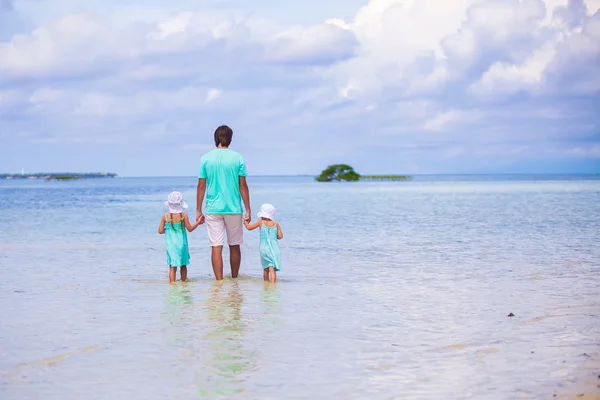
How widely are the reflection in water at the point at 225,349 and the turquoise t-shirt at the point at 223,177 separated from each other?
1.22 metres

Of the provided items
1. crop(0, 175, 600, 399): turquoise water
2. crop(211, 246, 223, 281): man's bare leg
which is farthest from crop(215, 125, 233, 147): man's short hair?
crop(0, 175, 600, 399): turquoise water

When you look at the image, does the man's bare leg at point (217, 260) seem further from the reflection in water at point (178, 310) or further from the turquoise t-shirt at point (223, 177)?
the turquoise t-shirt at point (223, 177)

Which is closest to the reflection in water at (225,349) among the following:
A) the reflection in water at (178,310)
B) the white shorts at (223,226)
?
the reflection in water at (178,310)

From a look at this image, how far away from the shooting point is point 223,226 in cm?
1022

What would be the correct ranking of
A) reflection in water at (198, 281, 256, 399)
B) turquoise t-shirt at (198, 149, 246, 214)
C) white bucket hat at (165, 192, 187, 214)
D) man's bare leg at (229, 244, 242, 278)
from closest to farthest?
reflection in water at (198, 281, 256, 399) → turquoise t-shirt at (198, 149, 246, 214) → white bucket hat at (165, 192, 187, 214) → man's bare leg at (229, 244, 242, 278)

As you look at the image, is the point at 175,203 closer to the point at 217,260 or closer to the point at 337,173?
the point at 217,260

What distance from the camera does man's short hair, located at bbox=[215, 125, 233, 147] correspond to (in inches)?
396

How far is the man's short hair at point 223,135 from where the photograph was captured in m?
10.0

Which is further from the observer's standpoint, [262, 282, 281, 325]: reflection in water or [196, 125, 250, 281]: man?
[196, 125, 250, 281]: man

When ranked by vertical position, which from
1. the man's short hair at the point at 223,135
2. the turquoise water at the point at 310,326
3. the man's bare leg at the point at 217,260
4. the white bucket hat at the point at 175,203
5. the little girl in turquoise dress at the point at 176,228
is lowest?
the turquoise water at the point at 310,326

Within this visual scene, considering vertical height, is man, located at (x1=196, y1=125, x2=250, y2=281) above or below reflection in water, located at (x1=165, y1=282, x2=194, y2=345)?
above

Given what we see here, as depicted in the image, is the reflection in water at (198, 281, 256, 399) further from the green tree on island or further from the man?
the green tree on island

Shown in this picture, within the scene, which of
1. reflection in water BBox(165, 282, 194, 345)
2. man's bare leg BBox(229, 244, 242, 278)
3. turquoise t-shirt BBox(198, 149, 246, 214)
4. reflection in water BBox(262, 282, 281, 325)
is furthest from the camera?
man's bare leg BBox(229, 244, 242, 278)

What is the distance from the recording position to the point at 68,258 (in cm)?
1405
